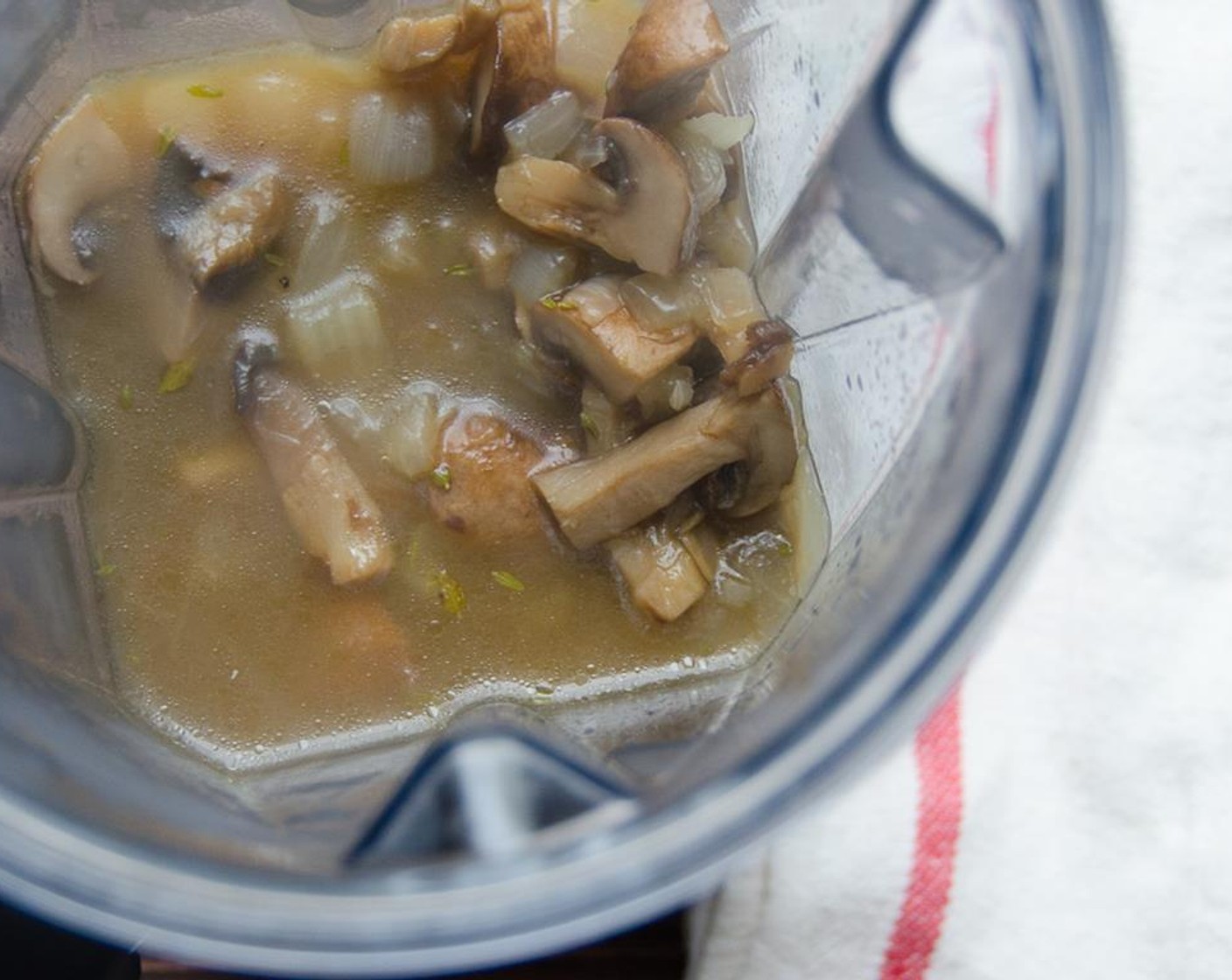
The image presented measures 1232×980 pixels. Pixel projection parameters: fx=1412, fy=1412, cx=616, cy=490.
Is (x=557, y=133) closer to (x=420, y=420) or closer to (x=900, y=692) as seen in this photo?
(x=420, y=420)

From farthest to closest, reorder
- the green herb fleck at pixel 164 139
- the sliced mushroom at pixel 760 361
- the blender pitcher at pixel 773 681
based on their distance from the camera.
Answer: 1. the green herb fleck at pixel 164 139
2. the sliced mushroom at pixel 760 361
3. the blender pitcher at pixel 773 681

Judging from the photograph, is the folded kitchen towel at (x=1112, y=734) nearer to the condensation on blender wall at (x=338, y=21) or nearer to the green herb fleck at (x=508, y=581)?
the green herb fleck at (x=508, y=581)

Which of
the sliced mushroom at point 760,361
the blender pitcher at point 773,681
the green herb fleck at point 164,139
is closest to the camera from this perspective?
the blender pitcher at point 773,681

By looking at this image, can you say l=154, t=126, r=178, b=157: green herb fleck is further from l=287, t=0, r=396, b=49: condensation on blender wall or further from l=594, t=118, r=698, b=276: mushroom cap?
l=594, t=118, r=698, b=276: mushroom cap

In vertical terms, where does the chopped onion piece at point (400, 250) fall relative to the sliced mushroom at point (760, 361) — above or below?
below

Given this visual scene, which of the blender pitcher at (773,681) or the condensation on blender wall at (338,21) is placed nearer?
the blender pitcher at (773,681)

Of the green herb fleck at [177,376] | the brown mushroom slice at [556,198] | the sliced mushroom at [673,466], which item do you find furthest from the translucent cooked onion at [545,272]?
the green herb fleck at [177,376]
